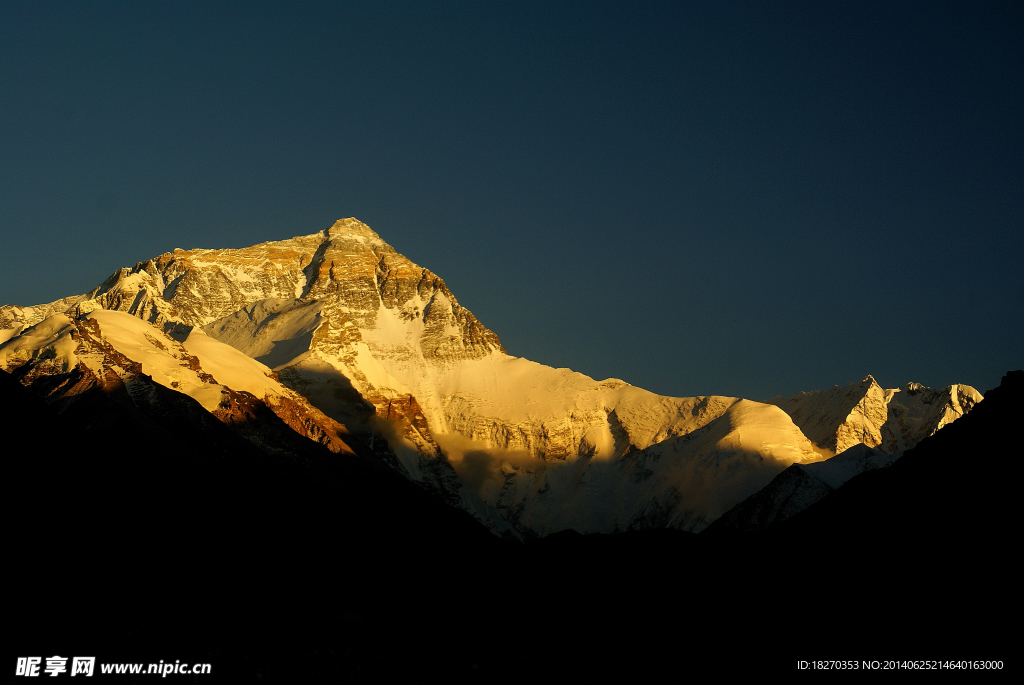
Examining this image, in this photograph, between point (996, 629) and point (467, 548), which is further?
point (467, 548)

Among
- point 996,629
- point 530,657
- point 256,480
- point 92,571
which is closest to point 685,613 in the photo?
point 530,657

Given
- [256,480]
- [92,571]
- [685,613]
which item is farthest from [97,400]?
[685,613]

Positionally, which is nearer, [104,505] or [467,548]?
[104,505]

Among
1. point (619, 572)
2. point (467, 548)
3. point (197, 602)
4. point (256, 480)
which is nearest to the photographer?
point (197, 602)

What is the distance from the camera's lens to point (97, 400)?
281 ft

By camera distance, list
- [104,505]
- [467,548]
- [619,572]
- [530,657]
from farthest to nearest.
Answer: [467,548], [619,572], [104,505], [530,657]

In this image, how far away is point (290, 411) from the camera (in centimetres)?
15562

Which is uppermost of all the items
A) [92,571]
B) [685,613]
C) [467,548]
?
[467,548]

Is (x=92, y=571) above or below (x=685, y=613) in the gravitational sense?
above

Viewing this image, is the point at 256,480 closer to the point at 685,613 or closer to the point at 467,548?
the point at 467,548

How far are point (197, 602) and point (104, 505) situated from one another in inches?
486

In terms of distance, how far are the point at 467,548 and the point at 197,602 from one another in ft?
169

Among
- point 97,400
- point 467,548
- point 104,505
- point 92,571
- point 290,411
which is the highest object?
point 290,411

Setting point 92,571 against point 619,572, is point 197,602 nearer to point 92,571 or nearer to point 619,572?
point 92,571
